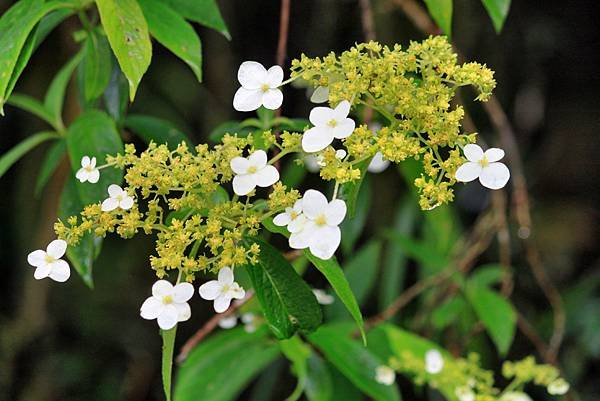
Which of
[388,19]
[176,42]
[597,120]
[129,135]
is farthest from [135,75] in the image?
[597,120]

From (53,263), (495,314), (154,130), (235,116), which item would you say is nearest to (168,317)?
(53,263)

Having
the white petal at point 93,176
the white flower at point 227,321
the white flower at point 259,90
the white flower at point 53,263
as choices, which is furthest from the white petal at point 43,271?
the white flower at point 227,321

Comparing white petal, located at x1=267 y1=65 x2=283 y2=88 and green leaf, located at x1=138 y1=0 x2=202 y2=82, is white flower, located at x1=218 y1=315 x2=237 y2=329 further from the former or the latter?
white petal, located at x1=267 y1=65 x2=283 y2=88

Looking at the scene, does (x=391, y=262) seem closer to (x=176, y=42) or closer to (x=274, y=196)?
(x=176, y=42)

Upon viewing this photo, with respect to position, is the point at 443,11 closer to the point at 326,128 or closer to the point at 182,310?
the point at 326,128

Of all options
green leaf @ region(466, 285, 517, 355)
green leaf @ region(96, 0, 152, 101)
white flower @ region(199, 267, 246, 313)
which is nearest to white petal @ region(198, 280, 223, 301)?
white flower @ region(199, 267, 246, 313)

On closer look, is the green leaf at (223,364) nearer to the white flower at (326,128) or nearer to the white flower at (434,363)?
the white flower at (434,363)
